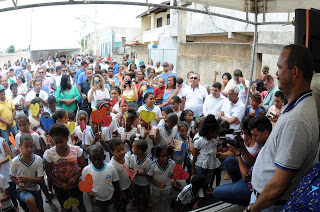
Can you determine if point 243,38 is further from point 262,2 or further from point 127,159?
point 127,159

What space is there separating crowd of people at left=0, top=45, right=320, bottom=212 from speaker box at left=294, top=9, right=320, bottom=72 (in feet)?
2.08

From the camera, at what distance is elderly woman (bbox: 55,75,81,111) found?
589cm

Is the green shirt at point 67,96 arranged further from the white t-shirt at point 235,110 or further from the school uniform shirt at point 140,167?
the white t-shirt at point 235,110

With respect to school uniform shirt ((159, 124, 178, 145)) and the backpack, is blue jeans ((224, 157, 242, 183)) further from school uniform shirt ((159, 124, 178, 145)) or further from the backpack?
school uniform shirt ((159, 124, 178, 145))

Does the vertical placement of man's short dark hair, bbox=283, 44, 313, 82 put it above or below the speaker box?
below

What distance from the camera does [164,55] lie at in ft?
50.0

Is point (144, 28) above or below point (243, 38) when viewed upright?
above

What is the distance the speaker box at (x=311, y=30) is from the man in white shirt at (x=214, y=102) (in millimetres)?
2345

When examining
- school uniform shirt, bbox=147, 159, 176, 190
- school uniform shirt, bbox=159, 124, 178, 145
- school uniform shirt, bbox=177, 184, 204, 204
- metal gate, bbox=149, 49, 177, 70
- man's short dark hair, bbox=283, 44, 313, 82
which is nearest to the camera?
man's short dark hair, bbox=283, 44, 313, 82

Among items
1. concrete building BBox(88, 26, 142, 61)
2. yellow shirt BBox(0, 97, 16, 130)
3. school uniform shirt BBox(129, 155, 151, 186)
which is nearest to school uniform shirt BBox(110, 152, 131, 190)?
school uniform shirt BBox(129, 155, 151, 186)

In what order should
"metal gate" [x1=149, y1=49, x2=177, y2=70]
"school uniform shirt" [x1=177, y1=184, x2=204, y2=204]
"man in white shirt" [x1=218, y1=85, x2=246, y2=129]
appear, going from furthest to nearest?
1. "metal gate" [x1=149, y1=49, x2=177, y2=70]
2. "man in white shirt" [x1=218, y1=85, x2=246, y2=129]
3. "school uniform shirt" [x1=177, y1=184, x2=204, y2=204]

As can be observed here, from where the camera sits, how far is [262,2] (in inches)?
173

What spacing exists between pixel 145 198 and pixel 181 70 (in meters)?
9.72

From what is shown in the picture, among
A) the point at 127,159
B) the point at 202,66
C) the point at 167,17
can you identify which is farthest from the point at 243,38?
the point at 167,17
